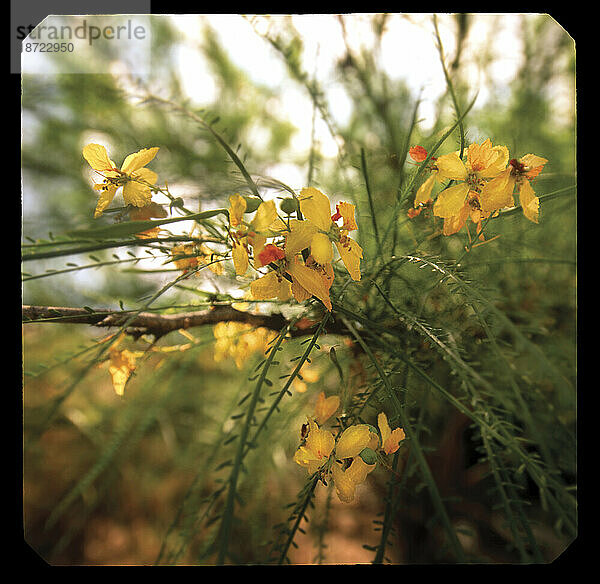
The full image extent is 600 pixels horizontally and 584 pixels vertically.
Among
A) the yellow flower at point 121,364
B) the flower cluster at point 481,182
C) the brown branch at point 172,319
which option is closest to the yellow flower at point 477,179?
the flower cluster at point 481,182

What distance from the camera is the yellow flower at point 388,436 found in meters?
0.28

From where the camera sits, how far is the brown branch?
292 millimetres

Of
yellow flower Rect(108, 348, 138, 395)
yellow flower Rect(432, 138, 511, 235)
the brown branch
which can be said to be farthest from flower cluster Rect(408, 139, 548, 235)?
yellow flower Rect(108, 348, 138, 395)

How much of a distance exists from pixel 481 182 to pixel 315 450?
18cm

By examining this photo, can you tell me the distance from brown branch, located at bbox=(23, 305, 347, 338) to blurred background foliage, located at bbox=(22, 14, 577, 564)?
0.08 ft

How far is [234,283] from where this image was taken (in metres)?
0.34

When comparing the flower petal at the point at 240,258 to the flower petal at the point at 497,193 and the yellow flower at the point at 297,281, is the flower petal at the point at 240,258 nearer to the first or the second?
the yellow flower at the point at 297,281

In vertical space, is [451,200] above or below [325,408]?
above

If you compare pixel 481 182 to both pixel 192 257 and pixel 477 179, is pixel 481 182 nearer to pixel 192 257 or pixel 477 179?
pixel 477 179

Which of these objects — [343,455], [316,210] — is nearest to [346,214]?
[316,210]

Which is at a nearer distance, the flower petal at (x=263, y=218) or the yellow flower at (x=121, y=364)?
the flower petal at (x=263, y=218)

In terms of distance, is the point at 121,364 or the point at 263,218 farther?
the point at 121,364

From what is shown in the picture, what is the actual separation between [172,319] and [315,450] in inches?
4.8

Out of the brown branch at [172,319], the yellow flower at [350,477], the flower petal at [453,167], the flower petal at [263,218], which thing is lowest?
the yellow flower at [350,477]
